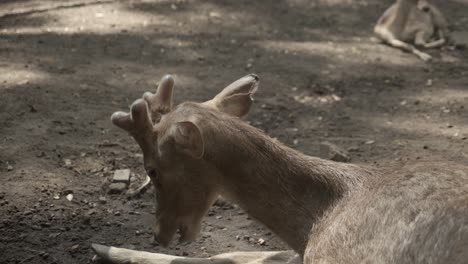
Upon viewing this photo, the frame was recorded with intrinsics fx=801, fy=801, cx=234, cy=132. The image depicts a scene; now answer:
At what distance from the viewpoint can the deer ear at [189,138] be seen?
4055mm

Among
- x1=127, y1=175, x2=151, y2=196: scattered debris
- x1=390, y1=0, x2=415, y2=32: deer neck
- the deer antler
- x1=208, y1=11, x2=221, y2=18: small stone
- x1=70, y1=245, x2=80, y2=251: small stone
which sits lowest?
x1=70, y1=245, x2=80, y2=251: small stone

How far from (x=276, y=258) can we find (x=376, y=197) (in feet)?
3.00

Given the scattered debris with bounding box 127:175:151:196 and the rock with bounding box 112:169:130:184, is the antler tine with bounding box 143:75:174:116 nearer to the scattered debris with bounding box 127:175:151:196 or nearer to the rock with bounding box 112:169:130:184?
the scattered debris with bounding box 127:175:151:196

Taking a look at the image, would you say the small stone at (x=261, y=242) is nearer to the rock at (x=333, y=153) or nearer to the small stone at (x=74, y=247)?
the rock at (x=333, y=153)

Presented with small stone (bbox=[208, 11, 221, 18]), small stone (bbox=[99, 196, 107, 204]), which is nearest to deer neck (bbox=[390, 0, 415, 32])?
small stone (bbox=[208, 11, 221, 18])

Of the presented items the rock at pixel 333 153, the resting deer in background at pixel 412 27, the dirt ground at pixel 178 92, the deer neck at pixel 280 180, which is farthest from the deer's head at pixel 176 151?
the resting deer in background at pixel 412 27

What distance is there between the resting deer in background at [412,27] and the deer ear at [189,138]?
536cm

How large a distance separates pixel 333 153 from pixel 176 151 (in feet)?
6.46

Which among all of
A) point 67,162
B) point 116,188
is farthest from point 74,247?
point 67,162

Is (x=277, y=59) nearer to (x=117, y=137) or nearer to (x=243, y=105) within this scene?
(x=117, y=137)

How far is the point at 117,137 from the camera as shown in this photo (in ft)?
20.9

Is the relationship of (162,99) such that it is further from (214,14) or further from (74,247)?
(214,14)

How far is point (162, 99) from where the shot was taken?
179 inches

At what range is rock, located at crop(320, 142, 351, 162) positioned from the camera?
19.2ft
